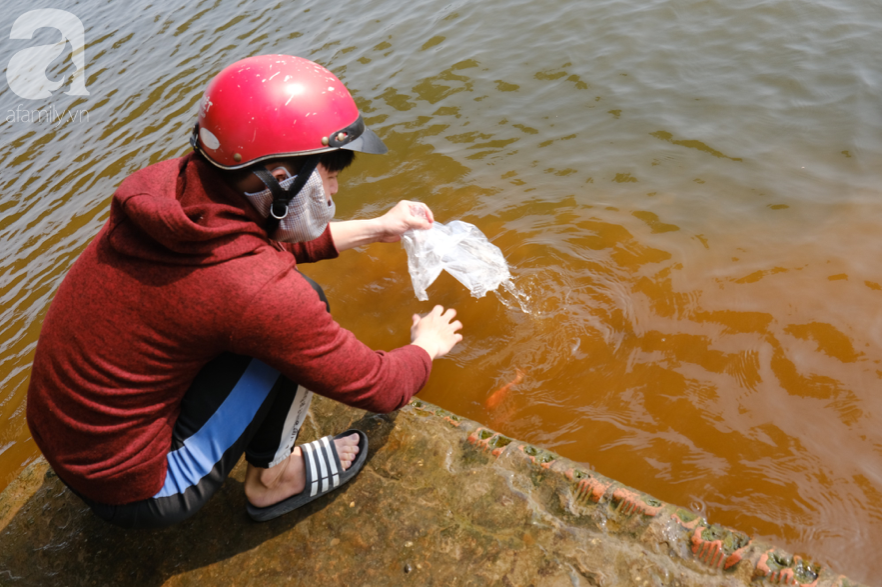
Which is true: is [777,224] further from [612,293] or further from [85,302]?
[85,302]

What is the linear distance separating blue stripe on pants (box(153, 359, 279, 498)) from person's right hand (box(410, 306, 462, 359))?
1.93 ft

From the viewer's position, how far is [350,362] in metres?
1.87

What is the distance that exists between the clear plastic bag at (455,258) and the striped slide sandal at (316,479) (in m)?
0.99

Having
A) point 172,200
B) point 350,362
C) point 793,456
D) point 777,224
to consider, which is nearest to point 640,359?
point 793,456

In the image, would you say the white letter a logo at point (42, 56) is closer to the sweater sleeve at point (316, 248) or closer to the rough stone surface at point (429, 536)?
the sweater sleeve at point (316, 248)

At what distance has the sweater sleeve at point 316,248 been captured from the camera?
2.59 m

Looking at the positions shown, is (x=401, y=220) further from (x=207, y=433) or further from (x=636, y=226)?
(x=636, y=226)

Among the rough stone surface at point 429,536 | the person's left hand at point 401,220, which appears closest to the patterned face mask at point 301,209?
the person's left hand at point 401,220

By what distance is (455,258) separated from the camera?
3.21 meters

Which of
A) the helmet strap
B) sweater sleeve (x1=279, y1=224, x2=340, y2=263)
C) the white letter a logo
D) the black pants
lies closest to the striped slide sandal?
the black pants

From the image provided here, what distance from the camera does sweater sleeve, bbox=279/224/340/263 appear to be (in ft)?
8.50

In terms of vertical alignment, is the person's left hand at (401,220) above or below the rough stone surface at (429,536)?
above

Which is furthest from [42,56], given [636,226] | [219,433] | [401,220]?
[219,433]

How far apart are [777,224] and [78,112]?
8011 mm
